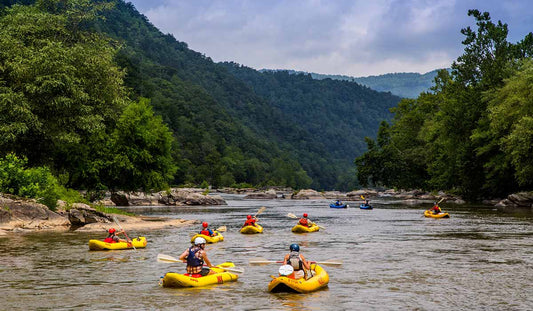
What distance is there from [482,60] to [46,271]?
63794mm

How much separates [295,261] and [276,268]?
542cm

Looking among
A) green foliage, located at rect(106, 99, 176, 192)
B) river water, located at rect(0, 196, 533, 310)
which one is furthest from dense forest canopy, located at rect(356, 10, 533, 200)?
green foliage, located at rect(106, 99, 176, 192)

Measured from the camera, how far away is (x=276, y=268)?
21.9 metres

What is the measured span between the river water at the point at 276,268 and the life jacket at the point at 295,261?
83 cm

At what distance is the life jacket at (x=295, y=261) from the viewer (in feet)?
54.4

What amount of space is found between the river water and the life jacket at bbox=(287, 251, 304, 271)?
32.6 inches

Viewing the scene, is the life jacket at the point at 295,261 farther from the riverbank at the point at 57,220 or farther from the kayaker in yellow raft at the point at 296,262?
the riverbank at the point at 57,220

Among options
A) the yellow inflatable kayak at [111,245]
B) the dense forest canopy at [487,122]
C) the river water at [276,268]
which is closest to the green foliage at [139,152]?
the river water at [276,268]

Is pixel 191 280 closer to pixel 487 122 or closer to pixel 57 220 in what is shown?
pixel 57 220

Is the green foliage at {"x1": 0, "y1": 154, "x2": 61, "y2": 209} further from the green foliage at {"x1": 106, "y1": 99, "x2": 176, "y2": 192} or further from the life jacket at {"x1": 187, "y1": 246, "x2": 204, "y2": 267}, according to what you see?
the life jacket at {"x1": 187, "y1": 246, "x2": 204, "y2": 267}

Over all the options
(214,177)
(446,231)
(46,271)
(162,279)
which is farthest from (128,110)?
(214,177)

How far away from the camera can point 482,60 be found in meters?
71.8

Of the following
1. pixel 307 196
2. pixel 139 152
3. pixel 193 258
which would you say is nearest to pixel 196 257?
pixel 193 258

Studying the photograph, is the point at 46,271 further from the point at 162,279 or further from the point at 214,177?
the point at 214,177
